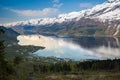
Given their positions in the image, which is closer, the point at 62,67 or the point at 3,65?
the point at 3,65

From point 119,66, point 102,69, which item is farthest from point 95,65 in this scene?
point 119,66

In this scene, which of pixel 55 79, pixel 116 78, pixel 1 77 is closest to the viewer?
pixel 1 77

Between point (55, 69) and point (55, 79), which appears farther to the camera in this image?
point (55, 69)

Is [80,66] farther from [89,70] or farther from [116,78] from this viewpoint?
[116,78]

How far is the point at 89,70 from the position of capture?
173625mm

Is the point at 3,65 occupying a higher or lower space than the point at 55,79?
higher

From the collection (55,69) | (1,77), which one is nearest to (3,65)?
(1,77)

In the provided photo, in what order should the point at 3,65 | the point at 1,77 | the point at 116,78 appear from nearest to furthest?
the point at 1,77
the point at 3,65
the point at 116,78

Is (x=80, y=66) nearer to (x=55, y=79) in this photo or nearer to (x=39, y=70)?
(x=39, y=70)

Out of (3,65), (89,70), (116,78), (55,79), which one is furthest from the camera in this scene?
(89,70)

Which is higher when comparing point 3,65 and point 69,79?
point 3,65

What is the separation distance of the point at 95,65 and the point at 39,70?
38.7m

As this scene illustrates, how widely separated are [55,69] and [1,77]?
5478 inches

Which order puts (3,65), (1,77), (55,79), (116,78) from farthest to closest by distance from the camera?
(55,79) < (116,78) < (3,65) < (1,77)
